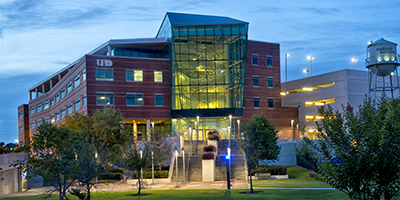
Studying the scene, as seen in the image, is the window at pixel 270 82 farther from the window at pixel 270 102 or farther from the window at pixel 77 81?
Answer: the window at pixel 77 81

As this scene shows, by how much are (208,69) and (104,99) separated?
55.5 feet

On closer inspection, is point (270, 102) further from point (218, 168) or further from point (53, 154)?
point (53, 154)

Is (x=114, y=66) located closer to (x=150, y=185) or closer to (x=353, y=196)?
(x=150, y=185)

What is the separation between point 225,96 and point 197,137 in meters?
8.45

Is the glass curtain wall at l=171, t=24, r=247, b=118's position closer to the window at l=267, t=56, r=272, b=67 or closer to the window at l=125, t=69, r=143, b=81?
the window at l=125, t=69, r=143, b=81

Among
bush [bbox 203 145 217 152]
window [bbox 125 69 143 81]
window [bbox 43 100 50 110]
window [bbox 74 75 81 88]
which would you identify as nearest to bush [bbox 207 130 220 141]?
bush [bbox 203 145 217 152]

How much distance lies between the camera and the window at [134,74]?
210ft

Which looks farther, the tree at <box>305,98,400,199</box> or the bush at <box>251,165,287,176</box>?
the bush at <box>251,165,287,176</box>

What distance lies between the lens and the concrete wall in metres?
35.9

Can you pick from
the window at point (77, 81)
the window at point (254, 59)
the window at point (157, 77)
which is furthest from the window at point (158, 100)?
the window at point (254, 59)

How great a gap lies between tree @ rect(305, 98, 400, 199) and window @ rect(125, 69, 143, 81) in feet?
171

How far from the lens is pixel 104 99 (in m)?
62.7

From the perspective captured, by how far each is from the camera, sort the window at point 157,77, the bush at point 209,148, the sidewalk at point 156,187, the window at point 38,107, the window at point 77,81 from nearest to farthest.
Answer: the sidewalk at point 156,187
the bush at point 209,148
the window at point 157,77
the window at point 77,81
the window at point 38,107

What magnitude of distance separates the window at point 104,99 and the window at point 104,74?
2.47m
